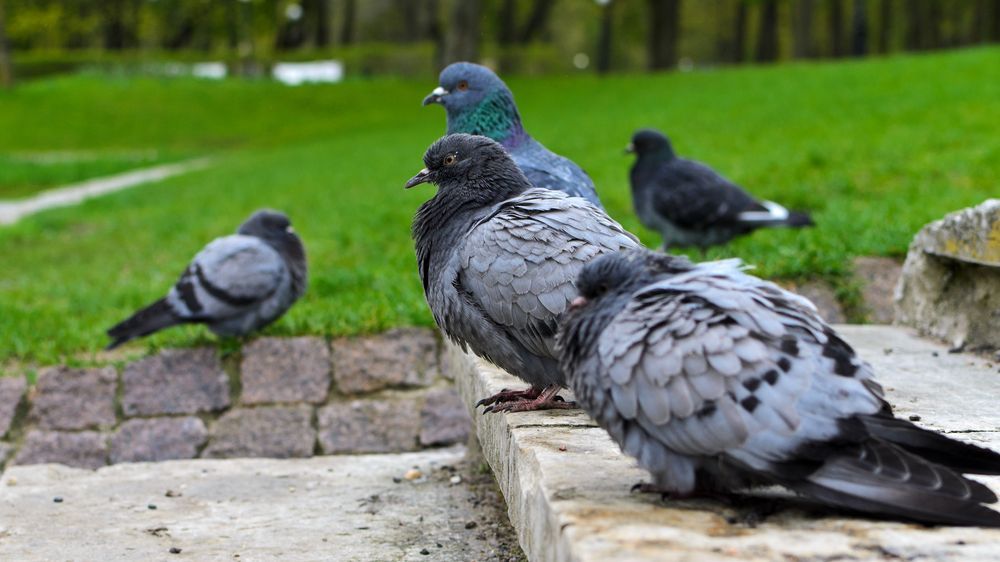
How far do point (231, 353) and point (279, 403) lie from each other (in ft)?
1.39

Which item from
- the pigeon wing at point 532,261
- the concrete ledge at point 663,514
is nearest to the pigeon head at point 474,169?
the pigeon wing at point 532,261

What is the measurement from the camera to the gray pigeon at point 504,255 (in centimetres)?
329

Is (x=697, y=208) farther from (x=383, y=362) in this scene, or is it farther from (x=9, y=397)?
(x=9, y=397)

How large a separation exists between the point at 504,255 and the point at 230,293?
2.90 metres

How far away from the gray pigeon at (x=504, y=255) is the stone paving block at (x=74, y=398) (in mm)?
2893

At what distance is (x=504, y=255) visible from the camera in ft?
10.9

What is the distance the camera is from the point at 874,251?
621cm

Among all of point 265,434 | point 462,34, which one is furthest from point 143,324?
point 462,34

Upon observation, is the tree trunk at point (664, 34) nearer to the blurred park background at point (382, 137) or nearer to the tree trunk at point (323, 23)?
the blurred park background at point (382, 137)

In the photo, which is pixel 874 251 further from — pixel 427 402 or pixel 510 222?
pixel 510 222

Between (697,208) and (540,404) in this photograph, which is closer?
(540,404)

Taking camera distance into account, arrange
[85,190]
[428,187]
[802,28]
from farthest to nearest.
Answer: [802,28]
[85,190]
[428,187]

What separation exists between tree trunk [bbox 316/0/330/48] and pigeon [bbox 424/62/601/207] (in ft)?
124

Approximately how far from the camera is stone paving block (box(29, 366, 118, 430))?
5793 millimetres
